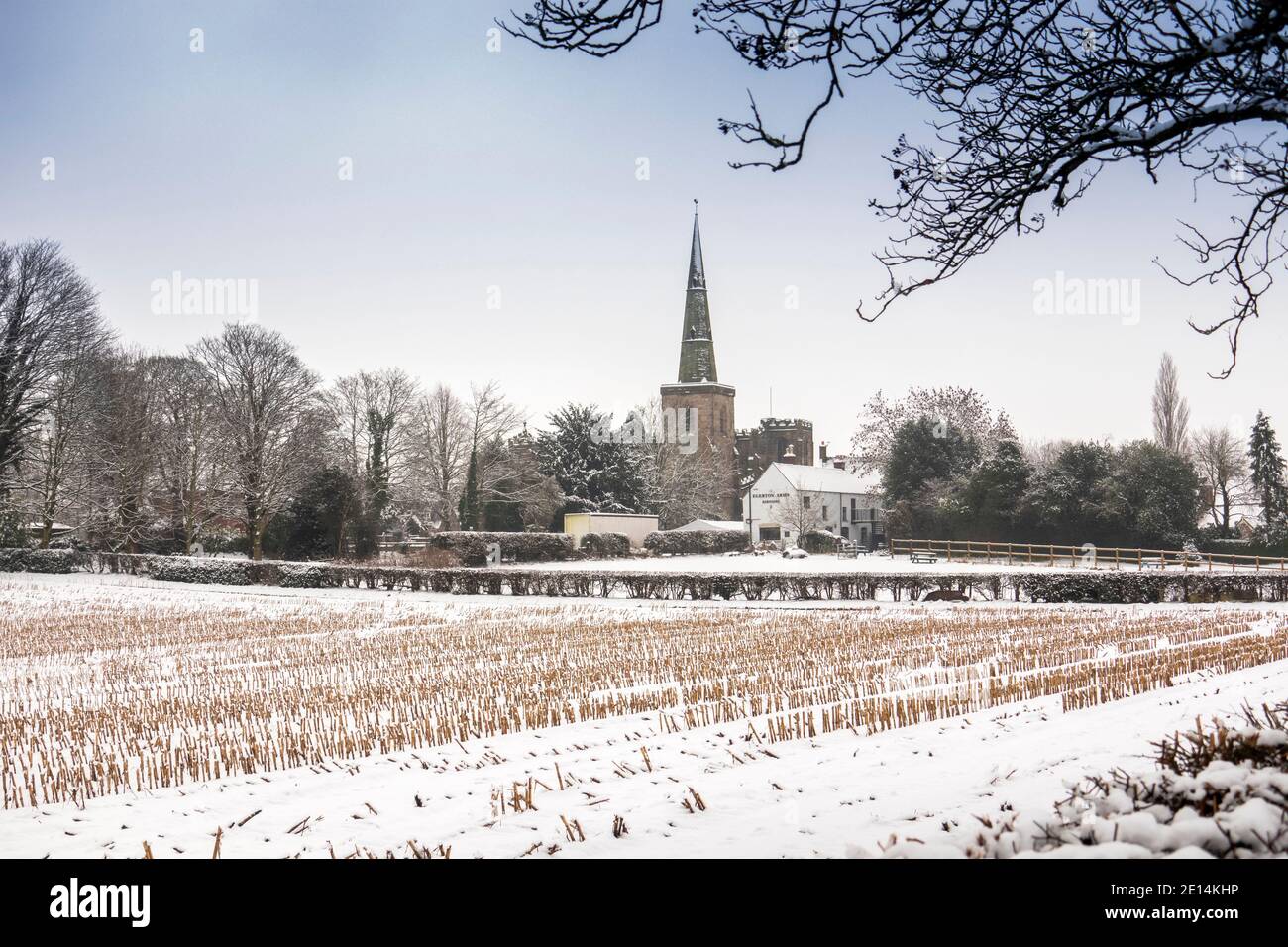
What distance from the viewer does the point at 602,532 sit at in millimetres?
56906

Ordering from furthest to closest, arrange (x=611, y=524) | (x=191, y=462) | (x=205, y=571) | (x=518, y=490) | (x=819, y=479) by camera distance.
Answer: (x=819, y=479) → (x=611, y=524) → (x=518, y=490) → (x=191, y=462) → (x=205, y=571)

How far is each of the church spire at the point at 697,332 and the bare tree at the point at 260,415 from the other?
54.1 m

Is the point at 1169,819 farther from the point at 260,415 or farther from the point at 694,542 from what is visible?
the point at 694,542

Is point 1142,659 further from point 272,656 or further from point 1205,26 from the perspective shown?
point 272,656

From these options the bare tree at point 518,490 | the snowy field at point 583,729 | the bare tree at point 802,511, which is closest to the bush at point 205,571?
the snowy field at point 583,729

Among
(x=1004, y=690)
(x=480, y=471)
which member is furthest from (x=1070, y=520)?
(x=1004, y=690)

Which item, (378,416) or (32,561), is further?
(378,416)

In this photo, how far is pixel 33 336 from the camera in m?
34.8

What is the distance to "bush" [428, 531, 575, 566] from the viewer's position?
45375 millimetres

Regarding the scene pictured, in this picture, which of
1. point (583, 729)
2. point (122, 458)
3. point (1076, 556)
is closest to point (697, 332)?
point (1076, 556)

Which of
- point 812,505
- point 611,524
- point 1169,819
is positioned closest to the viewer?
point 1169,819

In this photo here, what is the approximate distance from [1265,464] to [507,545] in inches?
1633

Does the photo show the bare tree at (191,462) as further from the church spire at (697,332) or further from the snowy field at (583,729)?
the church spire at (697,332)
